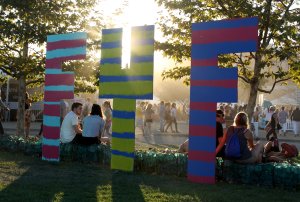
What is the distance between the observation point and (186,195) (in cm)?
732

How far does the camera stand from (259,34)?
537 inches

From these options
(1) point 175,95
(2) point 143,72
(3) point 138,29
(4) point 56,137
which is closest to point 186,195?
(2) point 143,72

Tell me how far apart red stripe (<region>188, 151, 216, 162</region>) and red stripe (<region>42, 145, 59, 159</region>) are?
3383 millimetres

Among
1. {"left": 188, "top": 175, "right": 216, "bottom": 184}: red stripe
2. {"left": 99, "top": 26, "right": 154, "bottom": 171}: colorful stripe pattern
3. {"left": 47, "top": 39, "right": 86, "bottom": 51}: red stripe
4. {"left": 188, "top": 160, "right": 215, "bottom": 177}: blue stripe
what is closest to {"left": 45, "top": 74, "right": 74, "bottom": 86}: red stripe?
{"left": 47, "top": 39, "right": 86, "bottom": 51}: red stripe

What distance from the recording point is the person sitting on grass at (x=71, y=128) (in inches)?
436

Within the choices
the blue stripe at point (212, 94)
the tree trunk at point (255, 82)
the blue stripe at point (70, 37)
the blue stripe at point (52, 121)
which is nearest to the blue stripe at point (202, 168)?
the blue stripe at point (212, 94)

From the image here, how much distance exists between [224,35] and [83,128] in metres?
4.10

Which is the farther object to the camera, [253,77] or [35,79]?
[35,79]

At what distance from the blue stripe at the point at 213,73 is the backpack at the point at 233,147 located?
114cm

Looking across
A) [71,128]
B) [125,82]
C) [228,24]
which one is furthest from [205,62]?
[71,128]

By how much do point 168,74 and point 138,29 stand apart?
5.40 m

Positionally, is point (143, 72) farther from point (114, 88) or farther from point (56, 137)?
point (56, 137)

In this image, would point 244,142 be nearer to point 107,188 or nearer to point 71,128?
point 107,188

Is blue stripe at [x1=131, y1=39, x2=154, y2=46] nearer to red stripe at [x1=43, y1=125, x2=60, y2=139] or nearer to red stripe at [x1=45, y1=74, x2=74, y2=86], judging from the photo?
red stripe at [x1=45, y1=74, x2=74, y2=86]
